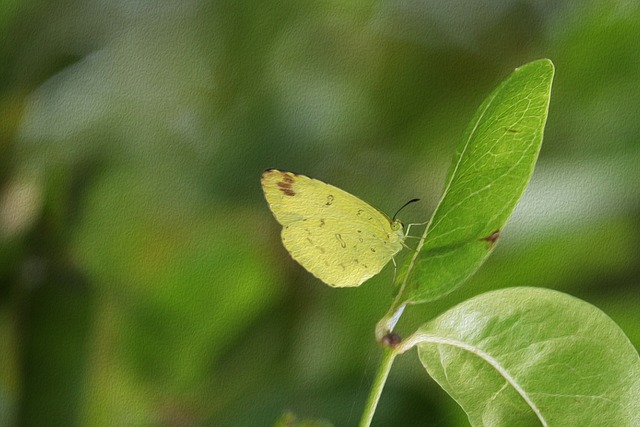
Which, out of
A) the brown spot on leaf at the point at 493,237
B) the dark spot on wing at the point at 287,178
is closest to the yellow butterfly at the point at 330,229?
the dark spot on wing at the point at 287,178

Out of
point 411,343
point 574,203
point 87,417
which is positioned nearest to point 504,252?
point 574,203

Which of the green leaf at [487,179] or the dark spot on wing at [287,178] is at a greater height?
the green leaf at [487,179]

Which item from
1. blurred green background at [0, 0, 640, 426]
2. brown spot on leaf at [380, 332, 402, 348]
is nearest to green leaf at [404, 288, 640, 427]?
brown spot on leaf at [380, 332, 402, 348]

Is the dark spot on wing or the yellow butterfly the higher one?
the dark spot on wing

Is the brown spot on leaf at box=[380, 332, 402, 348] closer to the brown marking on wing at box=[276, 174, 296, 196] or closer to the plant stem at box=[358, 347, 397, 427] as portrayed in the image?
the plant stem at box=[358, 347, 397, 427]

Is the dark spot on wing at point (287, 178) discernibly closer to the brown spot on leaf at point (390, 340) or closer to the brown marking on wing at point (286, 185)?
the brown marking on wing at point (286, 185)

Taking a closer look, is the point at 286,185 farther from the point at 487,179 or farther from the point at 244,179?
the point at 487,179
